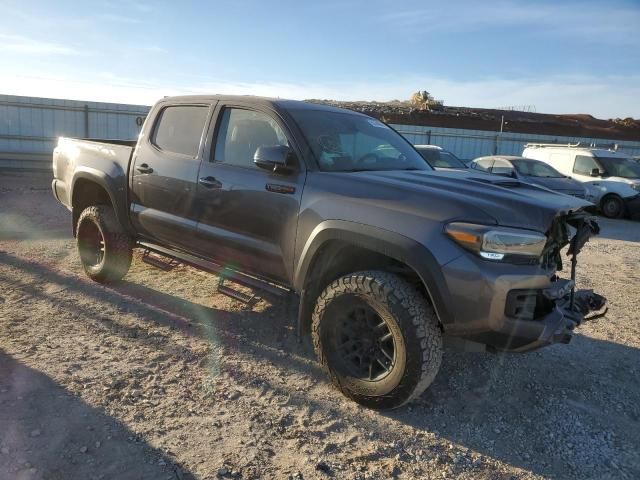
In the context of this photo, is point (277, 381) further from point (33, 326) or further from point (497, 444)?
point (33, 326)

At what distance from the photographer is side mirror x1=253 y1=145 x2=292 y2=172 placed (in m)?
3.55

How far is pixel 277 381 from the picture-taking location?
146 inches

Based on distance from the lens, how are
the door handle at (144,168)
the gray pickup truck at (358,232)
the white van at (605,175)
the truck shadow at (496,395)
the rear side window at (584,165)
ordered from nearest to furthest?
the gray pickup truck at (358,232), the truck shadow at (496,395), the door handle at (144,168), the white van at (605,175), the rear side window at (584,165)

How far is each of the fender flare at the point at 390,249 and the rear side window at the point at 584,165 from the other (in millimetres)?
12903

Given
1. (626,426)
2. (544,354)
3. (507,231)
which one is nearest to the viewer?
(507,231)

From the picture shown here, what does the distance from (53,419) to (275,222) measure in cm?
178

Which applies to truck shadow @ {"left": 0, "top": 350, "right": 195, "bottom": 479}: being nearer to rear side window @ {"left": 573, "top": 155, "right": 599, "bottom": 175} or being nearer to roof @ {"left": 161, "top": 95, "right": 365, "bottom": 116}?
roof @ {"left": 161, "top": 95, "right": 365, "bottom": 116}

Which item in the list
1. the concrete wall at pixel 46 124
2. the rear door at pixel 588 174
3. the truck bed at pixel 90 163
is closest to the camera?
the truck bed at pixel 90 163

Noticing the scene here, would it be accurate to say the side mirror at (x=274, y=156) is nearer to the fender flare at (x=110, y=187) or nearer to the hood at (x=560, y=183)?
the fender flare at (x=110, y=187)

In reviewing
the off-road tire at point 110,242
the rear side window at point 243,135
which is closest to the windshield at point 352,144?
the rear side window at point 243,135

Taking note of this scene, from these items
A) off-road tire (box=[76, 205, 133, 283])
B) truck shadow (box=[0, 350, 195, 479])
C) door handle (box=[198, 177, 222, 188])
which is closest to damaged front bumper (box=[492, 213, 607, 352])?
truck shadow (box=[0, 350, 195, 479])

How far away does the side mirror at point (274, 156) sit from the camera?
11.6 ft

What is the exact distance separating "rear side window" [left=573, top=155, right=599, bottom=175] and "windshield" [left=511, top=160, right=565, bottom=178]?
4.80ft

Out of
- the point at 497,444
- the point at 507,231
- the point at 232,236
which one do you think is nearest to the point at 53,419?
the point at 232,236
